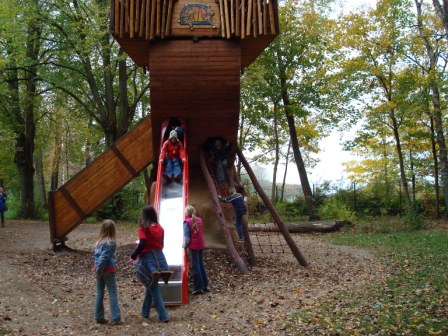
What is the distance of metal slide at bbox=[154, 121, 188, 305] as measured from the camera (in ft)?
27.6

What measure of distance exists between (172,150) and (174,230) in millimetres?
2511

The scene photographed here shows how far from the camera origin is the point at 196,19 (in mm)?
11008

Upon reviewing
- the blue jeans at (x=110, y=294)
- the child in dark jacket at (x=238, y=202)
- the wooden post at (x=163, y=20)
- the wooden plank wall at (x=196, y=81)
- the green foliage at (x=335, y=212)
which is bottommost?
the blue jeans at (x=110, y=294)

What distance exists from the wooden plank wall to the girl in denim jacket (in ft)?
16.1

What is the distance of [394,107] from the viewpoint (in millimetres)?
22672

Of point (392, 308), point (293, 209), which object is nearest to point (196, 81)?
point (392, 308)

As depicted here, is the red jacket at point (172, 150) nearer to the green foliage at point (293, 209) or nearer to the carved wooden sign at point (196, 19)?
the carved wooden sign at point (196, 19)

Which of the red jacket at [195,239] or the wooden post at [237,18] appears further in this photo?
the wooden post at [237,18]

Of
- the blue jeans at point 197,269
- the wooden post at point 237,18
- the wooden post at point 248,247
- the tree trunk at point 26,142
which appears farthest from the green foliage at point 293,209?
the blue jeans at point 197,269

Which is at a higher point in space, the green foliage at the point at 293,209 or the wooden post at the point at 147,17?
the wooden post at the point at 147,17

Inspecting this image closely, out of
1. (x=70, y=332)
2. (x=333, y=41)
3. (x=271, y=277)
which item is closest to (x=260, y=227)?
(x=333, y=41)

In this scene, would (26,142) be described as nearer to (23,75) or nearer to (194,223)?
(23,75)

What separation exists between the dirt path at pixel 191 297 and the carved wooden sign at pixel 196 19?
5.23 meters

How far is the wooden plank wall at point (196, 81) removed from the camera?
11.0 metres
